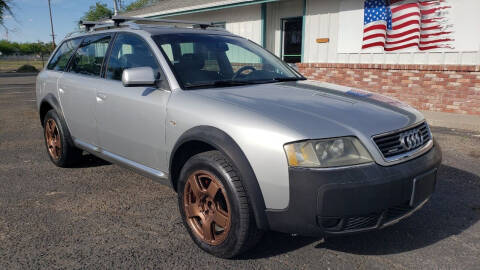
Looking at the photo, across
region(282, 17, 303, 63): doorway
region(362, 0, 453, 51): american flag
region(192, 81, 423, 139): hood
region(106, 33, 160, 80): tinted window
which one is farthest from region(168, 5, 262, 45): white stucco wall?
region(192, 81, 423, 139): hood

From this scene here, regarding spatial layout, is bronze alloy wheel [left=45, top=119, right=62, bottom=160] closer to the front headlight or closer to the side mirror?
the side mirror

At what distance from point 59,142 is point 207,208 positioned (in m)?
2.76

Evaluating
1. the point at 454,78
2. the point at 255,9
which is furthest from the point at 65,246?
the point at 255,9

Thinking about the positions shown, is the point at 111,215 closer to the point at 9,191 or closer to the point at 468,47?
the point at 9,191

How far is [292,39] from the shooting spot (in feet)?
39.5

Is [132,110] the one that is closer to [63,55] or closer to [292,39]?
[63,55]

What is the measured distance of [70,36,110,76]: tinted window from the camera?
13.0 ft

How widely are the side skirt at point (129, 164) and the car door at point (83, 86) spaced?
0.07 metres

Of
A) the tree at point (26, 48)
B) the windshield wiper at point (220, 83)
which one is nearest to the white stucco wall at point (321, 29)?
the windshield wiper at point (220, 83)

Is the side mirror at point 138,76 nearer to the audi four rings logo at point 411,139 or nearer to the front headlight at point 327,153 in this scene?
the front headlight at point 327,153

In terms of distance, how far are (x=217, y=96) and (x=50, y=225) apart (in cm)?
182

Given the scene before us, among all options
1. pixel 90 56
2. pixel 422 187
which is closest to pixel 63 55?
pixel 90 56

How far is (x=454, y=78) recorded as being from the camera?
8047 millimetres

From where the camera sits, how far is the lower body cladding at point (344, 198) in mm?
2145
